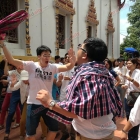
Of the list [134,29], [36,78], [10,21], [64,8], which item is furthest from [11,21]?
[134,29]

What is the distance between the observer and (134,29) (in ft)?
77.8

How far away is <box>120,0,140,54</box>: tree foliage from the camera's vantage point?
77.0ft

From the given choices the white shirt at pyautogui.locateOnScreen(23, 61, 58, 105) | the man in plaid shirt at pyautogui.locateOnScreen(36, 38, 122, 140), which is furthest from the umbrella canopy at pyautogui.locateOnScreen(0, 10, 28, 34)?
the man in plaid shirt at pyautogui.locateOnScreen(36, 38, 122, 140)

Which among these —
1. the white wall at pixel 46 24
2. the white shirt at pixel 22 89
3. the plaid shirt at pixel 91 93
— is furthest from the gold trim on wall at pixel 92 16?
the plaid shirt at pixel 91 93

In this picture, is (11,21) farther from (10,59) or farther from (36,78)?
(36,78)

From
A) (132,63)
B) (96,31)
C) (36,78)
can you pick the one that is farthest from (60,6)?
(36,78)

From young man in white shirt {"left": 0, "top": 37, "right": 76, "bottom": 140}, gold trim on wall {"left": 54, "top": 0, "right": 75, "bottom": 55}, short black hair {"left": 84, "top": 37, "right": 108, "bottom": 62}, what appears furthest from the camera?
gold trim on wall {"left": 54, "top": 0, "right": 75, "bottom": 55}

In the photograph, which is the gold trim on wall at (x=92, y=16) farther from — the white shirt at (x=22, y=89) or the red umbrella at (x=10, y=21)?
the red umbrella at (x=10, y=21)

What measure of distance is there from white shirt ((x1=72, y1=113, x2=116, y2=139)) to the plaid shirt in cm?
11

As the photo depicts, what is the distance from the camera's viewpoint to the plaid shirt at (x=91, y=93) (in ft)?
5.46

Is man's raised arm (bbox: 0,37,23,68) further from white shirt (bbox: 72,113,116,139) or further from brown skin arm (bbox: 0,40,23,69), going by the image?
white shirt (bbox: 72,113,116,139)

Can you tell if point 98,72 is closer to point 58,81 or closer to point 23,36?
point 58,81

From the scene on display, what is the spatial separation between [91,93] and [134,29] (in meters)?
23.4

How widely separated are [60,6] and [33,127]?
645 centimetres
